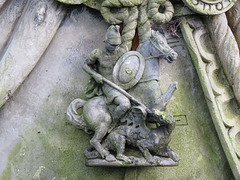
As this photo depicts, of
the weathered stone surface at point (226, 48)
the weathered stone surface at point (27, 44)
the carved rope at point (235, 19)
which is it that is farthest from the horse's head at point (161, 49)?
the weathered stone surface at point (27, 44)

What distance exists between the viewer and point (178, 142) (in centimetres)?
377

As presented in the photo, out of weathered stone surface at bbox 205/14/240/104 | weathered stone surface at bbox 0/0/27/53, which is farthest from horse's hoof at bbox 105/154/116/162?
weathered stone surface at bbox 0/0/27/53

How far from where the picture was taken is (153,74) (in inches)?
140

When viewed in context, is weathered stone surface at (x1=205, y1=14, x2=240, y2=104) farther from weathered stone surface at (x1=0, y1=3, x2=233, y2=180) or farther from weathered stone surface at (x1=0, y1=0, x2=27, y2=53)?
weathered stone surface at (x1=0, y1=0, x2=27, y2=53)

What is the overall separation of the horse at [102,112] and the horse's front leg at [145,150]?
9.7 inches

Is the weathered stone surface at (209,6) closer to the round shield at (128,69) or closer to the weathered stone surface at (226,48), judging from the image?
the weathered stone surface at (226,48)

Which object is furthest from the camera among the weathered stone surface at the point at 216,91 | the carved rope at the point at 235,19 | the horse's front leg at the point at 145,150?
the carved rope at the point at 235,19

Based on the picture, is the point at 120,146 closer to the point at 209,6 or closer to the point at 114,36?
the point at 114,36

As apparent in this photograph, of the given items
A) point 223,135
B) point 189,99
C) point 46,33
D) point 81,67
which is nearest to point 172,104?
point 189,99

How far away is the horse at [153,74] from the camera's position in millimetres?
3482

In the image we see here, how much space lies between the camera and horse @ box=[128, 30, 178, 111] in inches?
137

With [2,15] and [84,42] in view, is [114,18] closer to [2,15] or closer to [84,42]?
[84,42]

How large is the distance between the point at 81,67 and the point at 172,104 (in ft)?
3.08

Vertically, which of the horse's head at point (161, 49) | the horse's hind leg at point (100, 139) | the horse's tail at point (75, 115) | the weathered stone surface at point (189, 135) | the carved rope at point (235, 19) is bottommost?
the weathered stone surface at point (189, 135)
